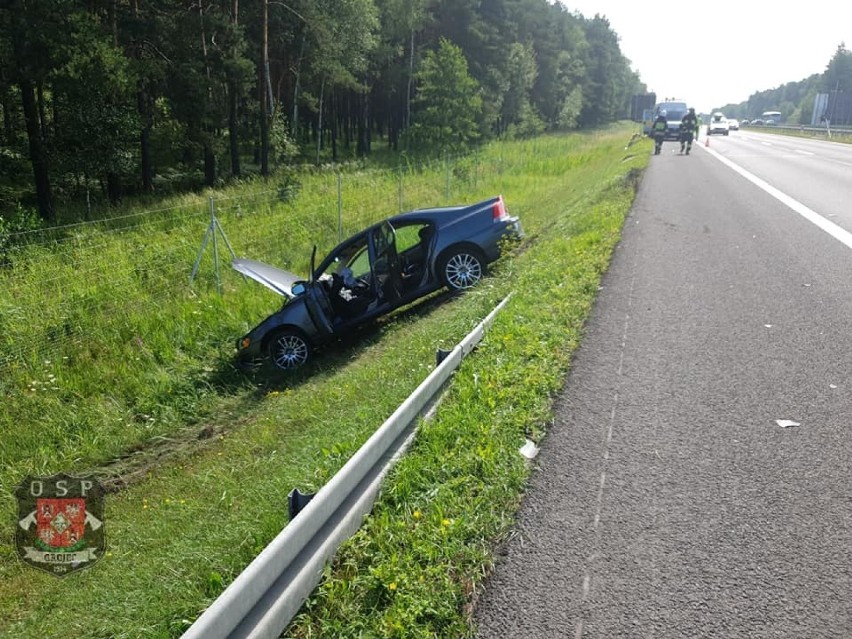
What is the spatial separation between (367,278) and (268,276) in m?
1.64

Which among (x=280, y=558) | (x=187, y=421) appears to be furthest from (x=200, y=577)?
(x=187, y=421)

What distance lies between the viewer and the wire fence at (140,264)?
814 cm

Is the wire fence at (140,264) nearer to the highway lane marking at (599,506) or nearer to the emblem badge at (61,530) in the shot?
the emblem badge at (61,530)

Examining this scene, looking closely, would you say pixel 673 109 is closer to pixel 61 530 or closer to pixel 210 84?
pixel 210 84

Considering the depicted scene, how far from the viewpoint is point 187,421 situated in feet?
23.5

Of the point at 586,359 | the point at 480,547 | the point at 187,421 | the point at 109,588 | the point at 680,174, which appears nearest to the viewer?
the point at 480,547

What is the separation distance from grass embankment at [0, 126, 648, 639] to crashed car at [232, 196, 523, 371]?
0.41 metres

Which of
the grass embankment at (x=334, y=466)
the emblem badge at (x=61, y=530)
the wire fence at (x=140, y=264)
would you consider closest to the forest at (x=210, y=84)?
the wire fence at (x=140, y=264)

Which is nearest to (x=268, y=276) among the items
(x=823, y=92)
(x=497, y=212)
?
(x=497, y=212)

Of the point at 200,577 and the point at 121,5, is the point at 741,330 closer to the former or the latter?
the point at 200,577

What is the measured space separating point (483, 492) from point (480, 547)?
0.43 meters

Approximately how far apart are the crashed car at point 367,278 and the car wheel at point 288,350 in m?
0.01

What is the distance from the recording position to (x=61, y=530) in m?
4.10

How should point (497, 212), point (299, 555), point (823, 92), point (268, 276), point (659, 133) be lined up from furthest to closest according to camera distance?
1. point (823, 92)
2. point (659, 133)
3. point (497, 212)
4. point (268, 276)
5. point (299, 555)
